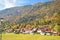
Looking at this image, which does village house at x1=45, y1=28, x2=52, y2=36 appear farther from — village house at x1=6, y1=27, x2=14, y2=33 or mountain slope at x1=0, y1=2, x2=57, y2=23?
village house at x1=6, y1=27, x2=14, y2=33

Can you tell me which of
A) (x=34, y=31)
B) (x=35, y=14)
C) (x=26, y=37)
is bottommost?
(x=26, y=37)

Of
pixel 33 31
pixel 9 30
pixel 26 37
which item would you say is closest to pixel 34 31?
pixel 33 31

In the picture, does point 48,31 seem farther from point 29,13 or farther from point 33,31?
point 29,13

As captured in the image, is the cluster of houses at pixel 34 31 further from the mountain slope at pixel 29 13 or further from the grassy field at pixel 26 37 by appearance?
the mountain slope at pixel 29 13

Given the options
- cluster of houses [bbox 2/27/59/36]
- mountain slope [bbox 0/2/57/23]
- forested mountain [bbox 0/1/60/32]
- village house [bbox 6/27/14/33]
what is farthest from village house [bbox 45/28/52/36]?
village house [bbox 6/27/14/33]

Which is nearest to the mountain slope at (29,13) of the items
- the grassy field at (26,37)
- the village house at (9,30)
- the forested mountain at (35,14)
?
the forested mountain at (35,14)

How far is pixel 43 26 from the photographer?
8.95ft

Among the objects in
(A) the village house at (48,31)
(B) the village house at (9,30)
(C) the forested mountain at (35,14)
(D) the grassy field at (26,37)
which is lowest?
(D) the grassy field at (26,37)

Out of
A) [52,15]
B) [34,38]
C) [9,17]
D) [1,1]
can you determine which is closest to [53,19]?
[52,15]

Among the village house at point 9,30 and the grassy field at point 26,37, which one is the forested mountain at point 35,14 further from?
the grassy field at point 26,37

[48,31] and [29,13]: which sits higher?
[29,13]

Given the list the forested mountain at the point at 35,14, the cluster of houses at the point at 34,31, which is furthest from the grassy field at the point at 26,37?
the forested mountain at the point at 35,14

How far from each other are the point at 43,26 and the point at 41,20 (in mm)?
118

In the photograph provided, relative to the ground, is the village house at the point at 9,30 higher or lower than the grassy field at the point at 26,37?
higher
